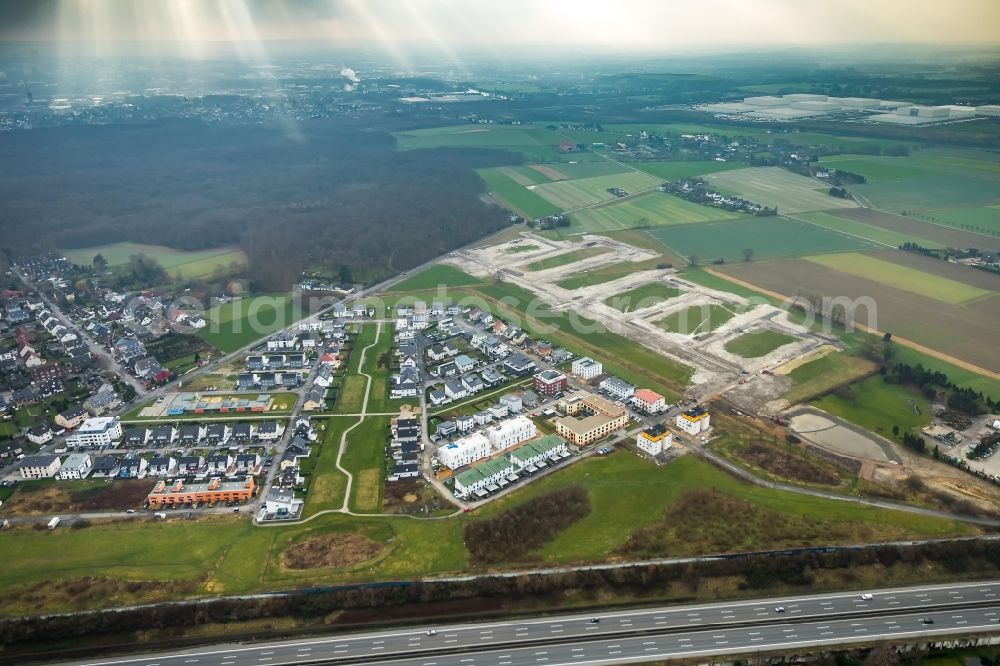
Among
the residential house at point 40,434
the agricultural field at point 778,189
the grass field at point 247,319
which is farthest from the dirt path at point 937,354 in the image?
the residential house at point 40,434

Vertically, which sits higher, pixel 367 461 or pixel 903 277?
pixel 903 277

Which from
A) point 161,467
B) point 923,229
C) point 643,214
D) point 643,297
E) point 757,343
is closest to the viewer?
point 161,467

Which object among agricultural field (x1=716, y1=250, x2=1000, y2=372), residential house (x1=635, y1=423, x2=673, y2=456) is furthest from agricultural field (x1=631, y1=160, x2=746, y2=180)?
residential house (x1=635, y1=423, x2=673, y2=456)

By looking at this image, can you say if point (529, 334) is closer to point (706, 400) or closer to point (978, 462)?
point (706, 400)

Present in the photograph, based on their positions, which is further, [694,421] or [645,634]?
[694,421]

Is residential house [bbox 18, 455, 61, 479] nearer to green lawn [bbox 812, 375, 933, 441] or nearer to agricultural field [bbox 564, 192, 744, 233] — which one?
green lawn [bbox 812, 375, 933, 441]

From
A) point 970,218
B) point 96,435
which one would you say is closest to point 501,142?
point 970,218

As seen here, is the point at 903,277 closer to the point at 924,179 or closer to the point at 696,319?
the point at 696,319
